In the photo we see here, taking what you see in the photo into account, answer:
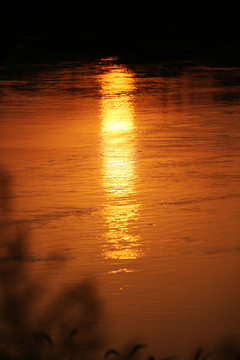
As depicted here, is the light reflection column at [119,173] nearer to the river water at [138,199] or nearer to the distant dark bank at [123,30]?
the river water at [138,199]

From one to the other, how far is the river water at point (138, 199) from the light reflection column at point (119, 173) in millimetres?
14

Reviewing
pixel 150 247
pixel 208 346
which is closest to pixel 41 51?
pixel 150 247

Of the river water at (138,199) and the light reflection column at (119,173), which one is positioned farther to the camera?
the light reflection column at (119,173)

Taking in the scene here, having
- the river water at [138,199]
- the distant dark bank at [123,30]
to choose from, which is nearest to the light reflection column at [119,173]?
the river water at [138,199]

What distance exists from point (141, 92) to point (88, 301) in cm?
1353

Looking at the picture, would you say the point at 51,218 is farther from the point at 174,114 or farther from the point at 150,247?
the point at 174,114

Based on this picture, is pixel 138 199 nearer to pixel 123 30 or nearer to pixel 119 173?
pixel 119 173

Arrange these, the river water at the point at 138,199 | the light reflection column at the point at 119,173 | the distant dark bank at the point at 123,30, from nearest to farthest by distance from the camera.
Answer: the river water at the point at 138,199 → the light reflection column at the point at 119,173 → the distant dark bank at the point at 123,30

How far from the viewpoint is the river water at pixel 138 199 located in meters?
5.98

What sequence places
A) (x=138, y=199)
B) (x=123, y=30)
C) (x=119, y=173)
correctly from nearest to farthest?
(x=138, y=199) < (x=119, y=173) < (x=123, y=30)

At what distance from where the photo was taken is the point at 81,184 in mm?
9312

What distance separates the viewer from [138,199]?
28.5 ft

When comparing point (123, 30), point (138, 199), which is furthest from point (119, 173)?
point (123, 30)

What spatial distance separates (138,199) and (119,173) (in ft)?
4.26
